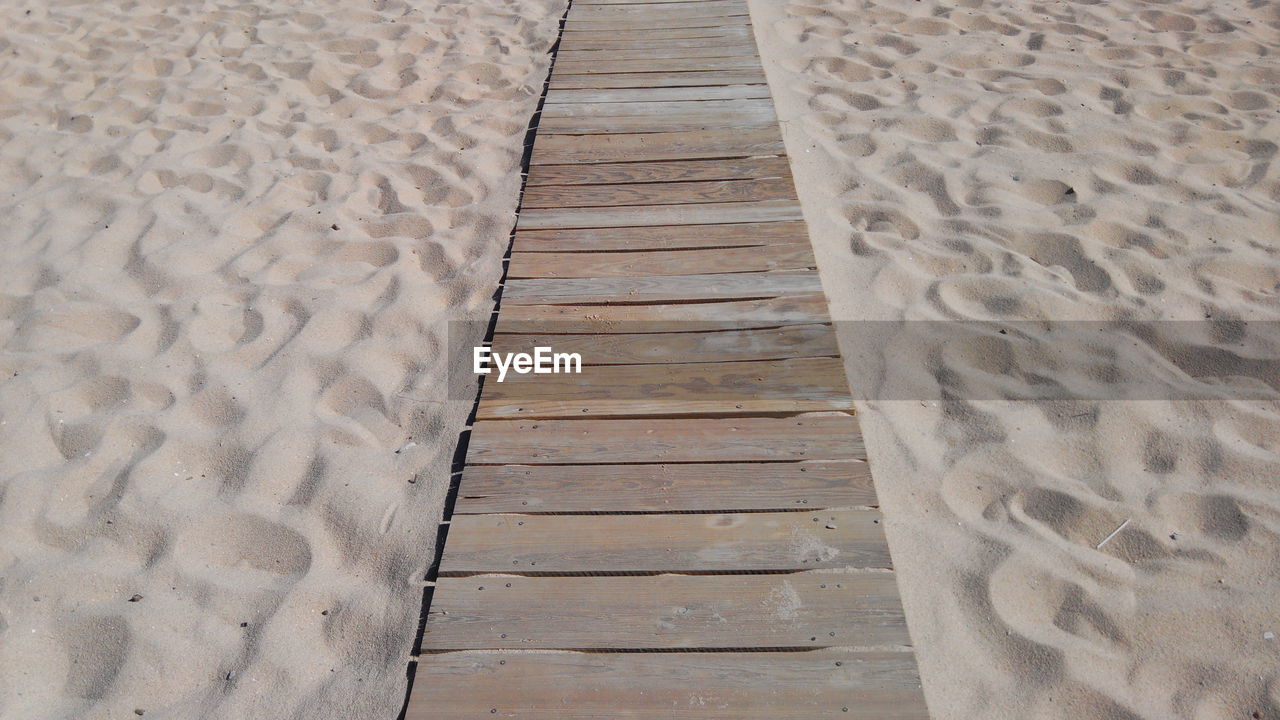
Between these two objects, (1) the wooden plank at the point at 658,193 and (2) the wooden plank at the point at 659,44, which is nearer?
(1) the wooden plank at the point at 658,193

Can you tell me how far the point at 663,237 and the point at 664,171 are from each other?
513 millimetres

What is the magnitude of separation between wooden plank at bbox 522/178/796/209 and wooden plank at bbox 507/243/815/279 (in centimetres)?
36

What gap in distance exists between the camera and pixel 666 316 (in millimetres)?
2756

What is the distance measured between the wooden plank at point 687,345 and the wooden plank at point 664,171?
3.28 feet

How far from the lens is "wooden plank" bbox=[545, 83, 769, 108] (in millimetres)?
4109

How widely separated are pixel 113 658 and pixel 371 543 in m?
0.57

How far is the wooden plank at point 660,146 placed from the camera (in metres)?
3.64

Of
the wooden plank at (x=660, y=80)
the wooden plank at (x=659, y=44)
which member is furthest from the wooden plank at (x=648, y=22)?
the wooden plank at (x=660, y=80)

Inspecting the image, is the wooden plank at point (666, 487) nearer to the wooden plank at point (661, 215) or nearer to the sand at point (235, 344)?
the sand at point (235, 344)

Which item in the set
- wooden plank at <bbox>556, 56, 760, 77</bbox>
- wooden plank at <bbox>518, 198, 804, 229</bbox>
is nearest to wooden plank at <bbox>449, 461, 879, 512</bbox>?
wooden plank at <bbox>518, 198, 804, 229</bbox>

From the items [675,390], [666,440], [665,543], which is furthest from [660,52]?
[665,543]

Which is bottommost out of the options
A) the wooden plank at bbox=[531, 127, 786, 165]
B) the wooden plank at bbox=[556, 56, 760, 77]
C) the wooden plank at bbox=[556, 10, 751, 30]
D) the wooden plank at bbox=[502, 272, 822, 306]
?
the wooden plank at bbox=[502, 272, 822, 306]

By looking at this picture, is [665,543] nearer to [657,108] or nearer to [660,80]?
[657,108]

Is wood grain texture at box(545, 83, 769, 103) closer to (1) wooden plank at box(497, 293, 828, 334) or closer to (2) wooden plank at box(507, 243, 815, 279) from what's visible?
(2) wooden plank at box(507, 243, 815, 279)
